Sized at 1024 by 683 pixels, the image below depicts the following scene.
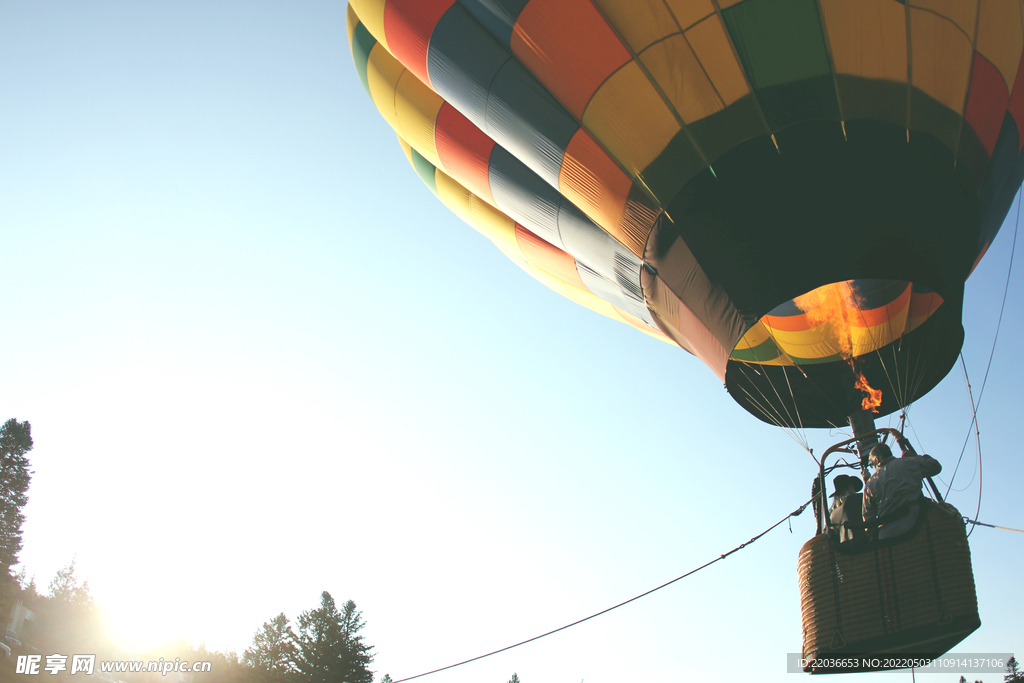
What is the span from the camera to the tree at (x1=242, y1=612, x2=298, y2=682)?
1736cm

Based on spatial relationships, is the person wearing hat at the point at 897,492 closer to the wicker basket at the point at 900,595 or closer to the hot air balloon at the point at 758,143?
the wicker basket at the point at 900,595

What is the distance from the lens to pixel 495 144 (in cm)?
472

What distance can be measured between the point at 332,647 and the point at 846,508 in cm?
1708

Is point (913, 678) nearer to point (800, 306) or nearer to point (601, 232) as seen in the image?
point (800, 306)

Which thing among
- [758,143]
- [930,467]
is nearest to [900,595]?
[930,467]

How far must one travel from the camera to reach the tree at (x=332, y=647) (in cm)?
1711

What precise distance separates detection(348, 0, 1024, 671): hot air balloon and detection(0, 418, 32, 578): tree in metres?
26.2

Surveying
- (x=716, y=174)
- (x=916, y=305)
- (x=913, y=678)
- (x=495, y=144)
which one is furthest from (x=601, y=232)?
(x=913, y=678)

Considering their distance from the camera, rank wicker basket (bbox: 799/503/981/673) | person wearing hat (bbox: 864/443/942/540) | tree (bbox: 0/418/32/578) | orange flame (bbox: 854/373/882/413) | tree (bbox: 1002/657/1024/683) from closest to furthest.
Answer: wicker basket (bbox: 799/503/981/673)
person wearing hat (bbox: 864/443/942/540)
orange flame (bbox: 854/373/882/413)
tree (bbox: 1002/657/1024/683)
tree (bbox: 0/418/32/578)

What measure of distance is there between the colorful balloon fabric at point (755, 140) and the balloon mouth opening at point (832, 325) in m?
0.13

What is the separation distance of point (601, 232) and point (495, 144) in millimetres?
1134

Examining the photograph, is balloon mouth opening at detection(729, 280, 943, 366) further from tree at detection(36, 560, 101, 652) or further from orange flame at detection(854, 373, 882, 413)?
tree at detection(36, 560, 101, 652)

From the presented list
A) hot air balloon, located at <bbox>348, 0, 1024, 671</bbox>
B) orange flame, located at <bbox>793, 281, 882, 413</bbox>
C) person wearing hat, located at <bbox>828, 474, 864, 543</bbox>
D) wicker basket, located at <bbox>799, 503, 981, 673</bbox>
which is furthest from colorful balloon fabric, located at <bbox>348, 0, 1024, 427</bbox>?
wicker basket, located at <bbox>799, 503, 981, 673</bbox>

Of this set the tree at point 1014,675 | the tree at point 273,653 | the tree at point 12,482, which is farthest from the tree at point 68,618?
the tree at point 1014,675
